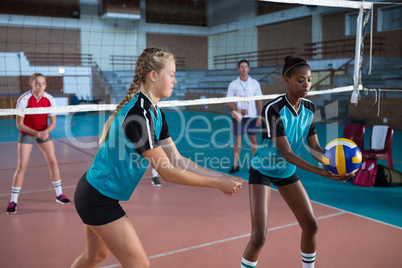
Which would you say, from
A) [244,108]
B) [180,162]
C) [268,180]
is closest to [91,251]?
[180,162]

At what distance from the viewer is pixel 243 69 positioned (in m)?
5.97

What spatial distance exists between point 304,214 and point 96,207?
1.36 meters

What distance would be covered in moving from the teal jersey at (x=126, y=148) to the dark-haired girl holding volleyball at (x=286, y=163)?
36.2 inches

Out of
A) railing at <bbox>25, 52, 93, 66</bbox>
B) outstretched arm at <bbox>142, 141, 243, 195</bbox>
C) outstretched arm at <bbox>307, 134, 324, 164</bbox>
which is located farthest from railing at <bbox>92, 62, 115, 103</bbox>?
outstretched arm at <bbox>142, 141, 243, 195</bbox>

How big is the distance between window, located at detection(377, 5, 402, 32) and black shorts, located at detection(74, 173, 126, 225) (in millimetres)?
17888

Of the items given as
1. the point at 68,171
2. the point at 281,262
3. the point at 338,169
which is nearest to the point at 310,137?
the point at 338,169

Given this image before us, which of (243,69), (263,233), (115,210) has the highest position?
(243,69)

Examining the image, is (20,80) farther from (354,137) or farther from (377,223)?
(377,223)

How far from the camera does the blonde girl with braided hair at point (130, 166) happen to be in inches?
71.8

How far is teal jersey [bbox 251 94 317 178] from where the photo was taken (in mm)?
2578

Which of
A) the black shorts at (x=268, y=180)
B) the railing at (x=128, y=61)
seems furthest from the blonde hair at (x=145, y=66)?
the railing at (x=128, y=61)

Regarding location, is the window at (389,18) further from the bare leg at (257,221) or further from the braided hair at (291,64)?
the bare leg at (257,221)

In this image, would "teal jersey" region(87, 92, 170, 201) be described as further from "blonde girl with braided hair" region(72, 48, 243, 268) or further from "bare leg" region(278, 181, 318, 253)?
"bare leg" region(278, 181, 318, 253)

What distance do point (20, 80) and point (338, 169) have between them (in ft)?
67.8
